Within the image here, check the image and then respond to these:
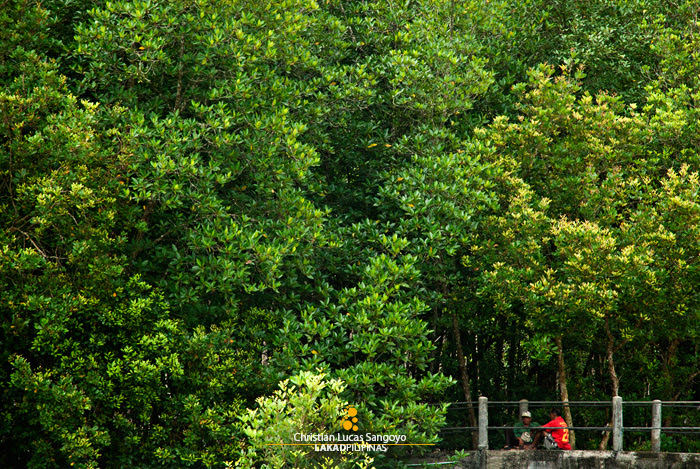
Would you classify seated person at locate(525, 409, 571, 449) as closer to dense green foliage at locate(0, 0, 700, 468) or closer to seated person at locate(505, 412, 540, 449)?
seated person at locate(505, 412, 540, 449)

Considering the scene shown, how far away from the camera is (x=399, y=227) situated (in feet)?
38.9

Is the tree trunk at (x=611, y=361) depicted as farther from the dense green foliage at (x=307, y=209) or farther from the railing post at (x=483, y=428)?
the railing post at (x=483, y=428)

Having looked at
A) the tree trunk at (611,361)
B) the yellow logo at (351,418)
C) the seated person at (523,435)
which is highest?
the tree trunk at (611,361)

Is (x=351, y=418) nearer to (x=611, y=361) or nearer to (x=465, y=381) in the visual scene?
(x=611, y=361)

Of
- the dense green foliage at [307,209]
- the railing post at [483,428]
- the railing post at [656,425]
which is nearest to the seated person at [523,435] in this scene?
the railing post at [483,428]

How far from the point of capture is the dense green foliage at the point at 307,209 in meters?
9.78

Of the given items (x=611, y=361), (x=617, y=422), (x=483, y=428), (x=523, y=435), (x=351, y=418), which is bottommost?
(x=523, y=435)

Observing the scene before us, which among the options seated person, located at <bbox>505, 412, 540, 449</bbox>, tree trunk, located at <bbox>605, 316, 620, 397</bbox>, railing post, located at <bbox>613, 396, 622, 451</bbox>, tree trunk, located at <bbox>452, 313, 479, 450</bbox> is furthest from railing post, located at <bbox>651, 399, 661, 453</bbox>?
tree trunk, located at <bbox>452, 313, 479, 450</bbox>

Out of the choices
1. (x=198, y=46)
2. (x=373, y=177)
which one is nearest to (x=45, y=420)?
(x=198, y=46)

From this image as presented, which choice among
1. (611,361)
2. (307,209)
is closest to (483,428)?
(611,361)

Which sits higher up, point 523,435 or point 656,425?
point 656,425

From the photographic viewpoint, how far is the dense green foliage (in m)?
9.78

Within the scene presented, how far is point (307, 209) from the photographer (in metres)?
11.0

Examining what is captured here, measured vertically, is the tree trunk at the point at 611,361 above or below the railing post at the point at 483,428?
above
